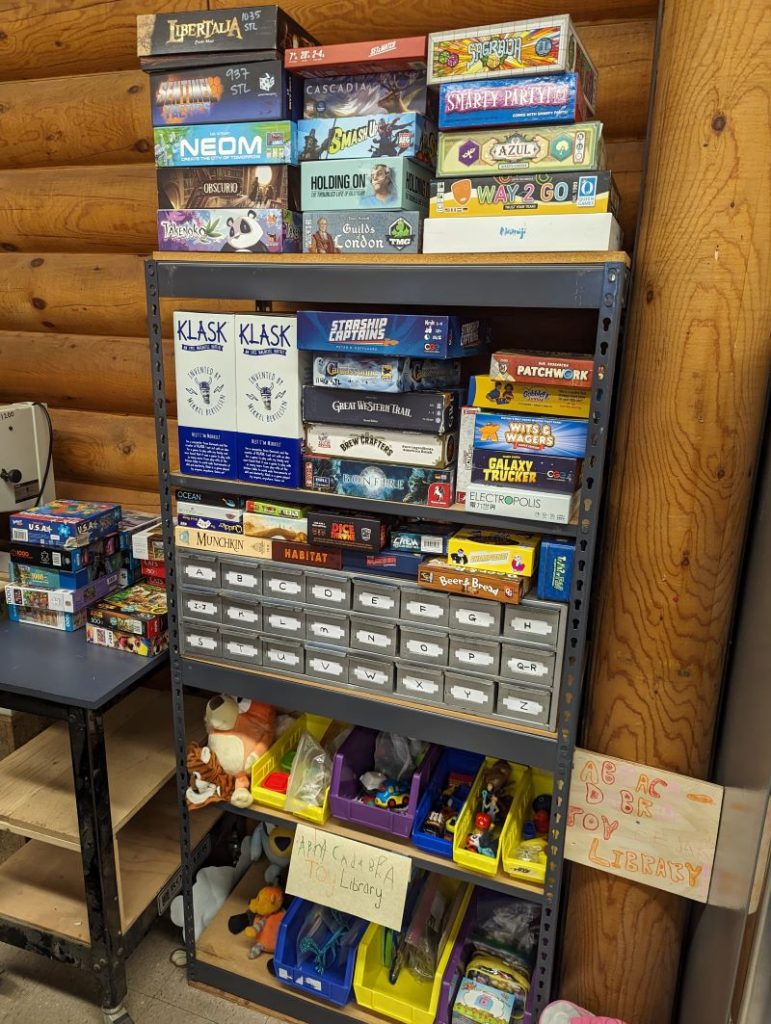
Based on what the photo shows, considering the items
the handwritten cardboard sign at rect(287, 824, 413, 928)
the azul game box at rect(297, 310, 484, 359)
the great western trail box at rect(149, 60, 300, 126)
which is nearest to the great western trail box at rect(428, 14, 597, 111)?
the great western trail box at rect(149, 60, 300, 126)

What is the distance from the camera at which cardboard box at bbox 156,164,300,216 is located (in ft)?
4.54

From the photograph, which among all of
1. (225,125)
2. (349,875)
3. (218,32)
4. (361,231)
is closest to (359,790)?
(349,875)

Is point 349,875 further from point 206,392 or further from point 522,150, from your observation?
point 522,150

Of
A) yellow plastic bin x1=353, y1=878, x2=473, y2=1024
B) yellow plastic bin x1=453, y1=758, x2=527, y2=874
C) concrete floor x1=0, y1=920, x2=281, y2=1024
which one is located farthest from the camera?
concrete floor x1=0, y1=920, x2=281, y2=1024

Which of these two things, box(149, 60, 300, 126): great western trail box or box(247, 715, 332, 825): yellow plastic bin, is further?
box(247, 715, 332, 825): yellow plastic bin

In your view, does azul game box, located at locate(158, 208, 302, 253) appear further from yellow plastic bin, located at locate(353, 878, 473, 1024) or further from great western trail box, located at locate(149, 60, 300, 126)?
yellow plastic bin, located at locate(353, 878, 473, 1024)

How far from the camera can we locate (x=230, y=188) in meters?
1.41

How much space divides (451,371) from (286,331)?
1.09ft

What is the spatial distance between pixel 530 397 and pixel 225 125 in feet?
2.42

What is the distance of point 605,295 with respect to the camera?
1.17 metres

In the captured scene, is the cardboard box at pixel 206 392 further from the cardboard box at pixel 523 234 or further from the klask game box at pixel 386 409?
the cardboard box at pixel 523 234

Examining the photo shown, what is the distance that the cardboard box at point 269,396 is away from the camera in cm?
143

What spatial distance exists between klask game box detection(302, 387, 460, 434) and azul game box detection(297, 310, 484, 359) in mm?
76

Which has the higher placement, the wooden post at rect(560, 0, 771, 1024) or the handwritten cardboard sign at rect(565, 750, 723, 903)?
the wooden post at rect(560, 0, 771, 1024)
